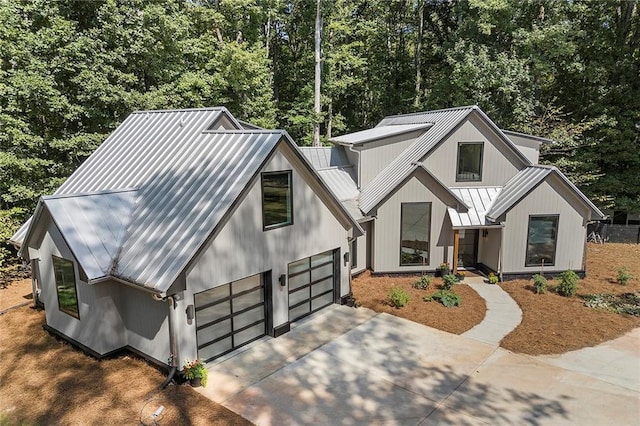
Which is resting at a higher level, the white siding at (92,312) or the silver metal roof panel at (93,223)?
the silver metal roof panel at (93,223)

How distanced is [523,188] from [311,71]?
17.8 m

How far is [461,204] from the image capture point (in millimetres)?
16938

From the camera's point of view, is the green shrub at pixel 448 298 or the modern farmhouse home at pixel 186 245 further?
the green shrub at pixel 448 298

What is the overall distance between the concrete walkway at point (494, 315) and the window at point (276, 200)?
6315 millimetres

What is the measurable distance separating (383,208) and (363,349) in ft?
22.0

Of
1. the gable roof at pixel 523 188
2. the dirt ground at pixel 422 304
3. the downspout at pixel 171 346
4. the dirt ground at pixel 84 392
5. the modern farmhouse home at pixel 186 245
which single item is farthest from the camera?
the gable roof at pixel 523 188

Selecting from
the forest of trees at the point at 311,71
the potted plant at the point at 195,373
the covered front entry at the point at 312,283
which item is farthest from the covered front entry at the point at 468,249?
the potted plant at the point at 195,373

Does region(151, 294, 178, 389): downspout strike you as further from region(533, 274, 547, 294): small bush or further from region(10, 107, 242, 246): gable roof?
region(533, 274, 547, 294): small bush

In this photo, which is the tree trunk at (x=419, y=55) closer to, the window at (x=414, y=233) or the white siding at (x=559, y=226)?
the white siding at (x=559, y=226)

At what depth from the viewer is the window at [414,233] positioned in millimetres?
17109

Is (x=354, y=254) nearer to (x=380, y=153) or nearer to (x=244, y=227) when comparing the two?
(x=380, y=153)

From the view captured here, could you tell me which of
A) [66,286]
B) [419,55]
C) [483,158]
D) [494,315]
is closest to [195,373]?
[66,286]

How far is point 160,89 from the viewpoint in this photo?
2097 cm

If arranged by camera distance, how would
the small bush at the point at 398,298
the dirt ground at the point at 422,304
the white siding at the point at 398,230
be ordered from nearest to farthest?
the dirt ground at the point at 422,304
the small bush at the point at 398,298
the white siding at the point at 398,230
